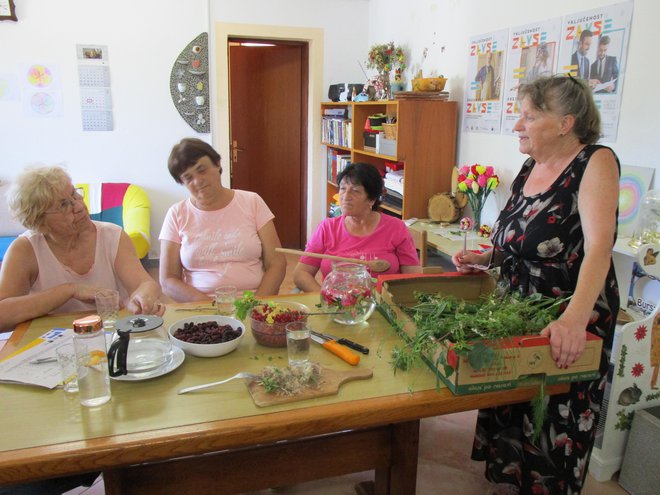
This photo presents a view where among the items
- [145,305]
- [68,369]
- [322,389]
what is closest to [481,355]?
[322,389]

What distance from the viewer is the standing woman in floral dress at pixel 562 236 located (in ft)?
4.56

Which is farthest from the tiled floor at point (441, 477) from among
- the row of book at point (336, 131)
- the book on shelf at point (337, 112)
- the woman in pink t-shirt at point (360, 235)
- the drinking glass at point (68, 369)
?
the book on shelf at point (337, 112)

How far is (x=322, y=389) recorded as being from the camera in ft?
3.97

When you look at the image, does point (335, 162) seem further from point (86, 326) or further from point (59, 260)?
point (86, 326)

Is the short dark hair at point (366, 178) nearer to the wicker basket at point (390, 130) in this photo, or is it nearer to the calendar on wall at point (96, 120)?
the wicker basket at point (390, 130)

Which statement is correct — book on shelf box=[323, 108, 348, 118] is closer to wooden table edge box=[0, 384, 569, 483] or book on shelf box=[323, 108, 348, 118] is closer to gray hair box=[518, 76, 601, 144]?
gray hair box=[518, 76, 601, 144]

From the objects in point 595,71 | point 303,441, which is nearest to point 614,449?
point 303,441

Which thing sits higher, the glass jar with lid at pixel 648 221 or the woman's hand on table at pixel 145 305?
the glass jar with lid at pixel 648 221

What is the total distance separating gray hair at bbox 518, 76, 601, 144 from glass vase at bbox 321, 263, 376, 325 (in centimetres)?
71

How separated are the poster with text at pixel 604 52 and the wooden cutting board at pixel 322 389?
1.55m

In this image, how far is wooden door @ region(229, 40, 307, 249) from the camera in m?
5.30

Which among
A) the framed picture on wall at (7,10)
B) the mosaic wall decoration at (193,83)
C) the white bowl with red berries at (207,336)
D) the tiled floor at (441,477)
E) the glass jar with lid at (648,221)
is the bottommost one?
the tiled floor at (441,477)

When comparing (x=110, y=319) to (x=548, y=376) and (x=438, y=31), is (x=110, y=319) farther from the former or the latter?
(x=438, y=31)

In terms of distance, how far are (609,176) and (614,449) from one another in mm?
1228
